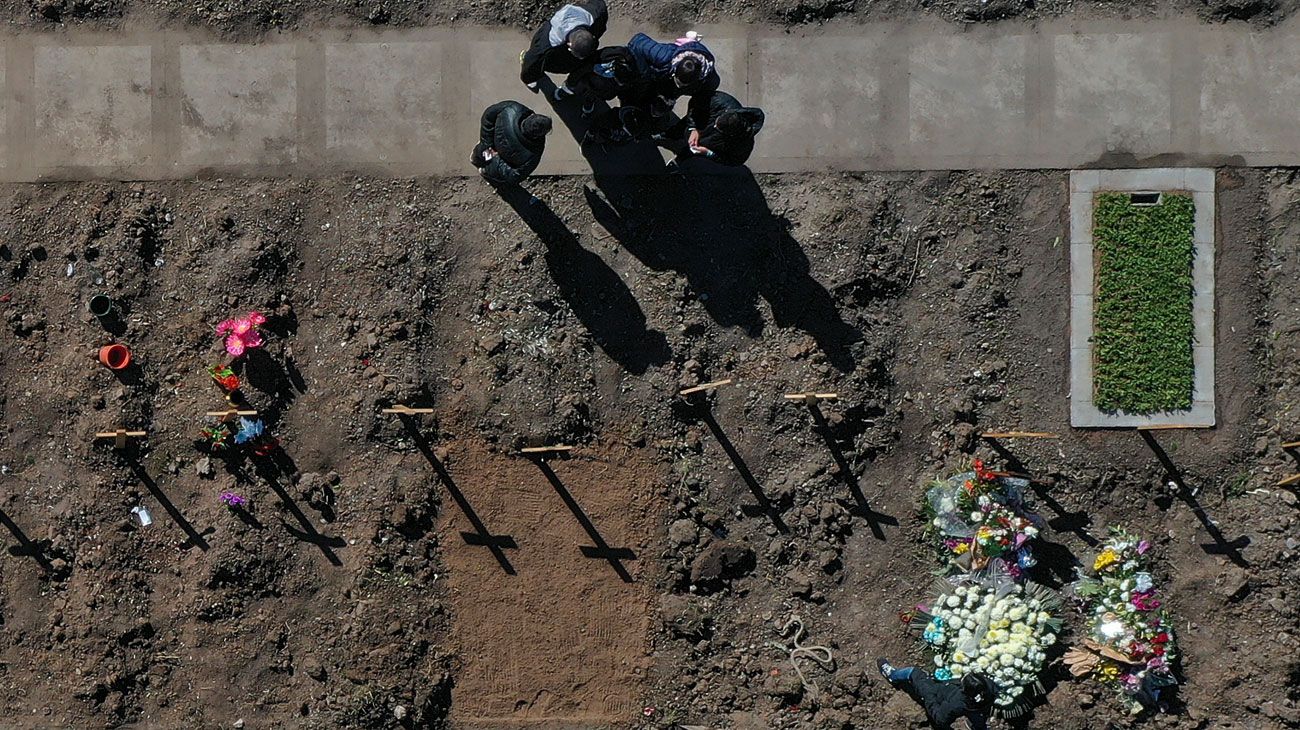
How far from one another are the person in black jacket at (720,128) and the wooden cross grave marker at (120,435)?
664 cm

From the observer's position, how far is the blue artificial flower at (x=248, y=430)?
9.81 meters

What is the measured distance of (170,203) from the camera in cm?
1012

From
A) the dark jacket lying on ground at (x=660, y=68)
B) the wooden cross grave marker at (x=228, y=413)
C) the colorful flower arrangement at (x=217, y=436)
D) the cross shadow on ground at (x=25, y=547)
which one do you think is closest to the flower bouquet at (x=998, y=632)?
the dark jacket lying on ground at (x=660, y=68)

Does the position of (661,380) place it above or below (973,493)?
above

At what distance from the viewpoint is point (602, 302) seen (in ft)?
32.7

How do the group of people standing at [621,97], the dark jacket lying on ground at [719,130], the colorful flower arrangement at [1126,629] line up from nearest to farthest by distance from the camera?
1. the group of people standing at [621,97]
2. the dark jacket lying on ground at [719,130]
3. the colorful flower arrangement at [1126,629]

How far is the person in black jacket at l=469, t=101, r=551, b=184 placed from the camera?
8414mm

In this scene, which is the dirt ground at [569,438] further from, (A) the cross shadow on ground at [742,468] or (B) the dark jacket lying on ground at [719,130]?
(B) the dark jacket lying on ground at [719,130]

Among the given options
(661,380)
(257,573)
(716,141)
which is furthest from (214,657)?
(716,141)

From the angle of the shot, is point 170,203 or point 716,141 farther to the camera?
point 170,203

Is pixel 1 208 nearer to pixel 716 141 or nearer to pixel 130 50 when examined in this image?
pixel 130 50

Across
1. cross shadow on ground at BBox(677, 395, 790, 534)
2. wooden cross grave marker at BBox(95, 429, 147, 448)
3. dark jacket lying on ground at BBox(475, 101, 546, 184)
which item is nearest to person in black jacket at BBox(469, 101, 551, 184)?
dark jacket lying on ground at BBox(475, 101, 546, 184)

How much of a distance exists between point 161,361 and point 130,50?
11.5ft

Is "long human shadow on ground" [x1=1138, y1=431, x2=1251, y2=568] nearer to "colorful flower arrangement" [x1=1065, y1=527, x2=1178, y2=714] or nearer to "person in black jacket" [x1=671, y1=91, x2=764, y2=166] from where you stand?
"colorful flower arrangement" [x1=1065, y1=527, x2=1178, y2=714]
